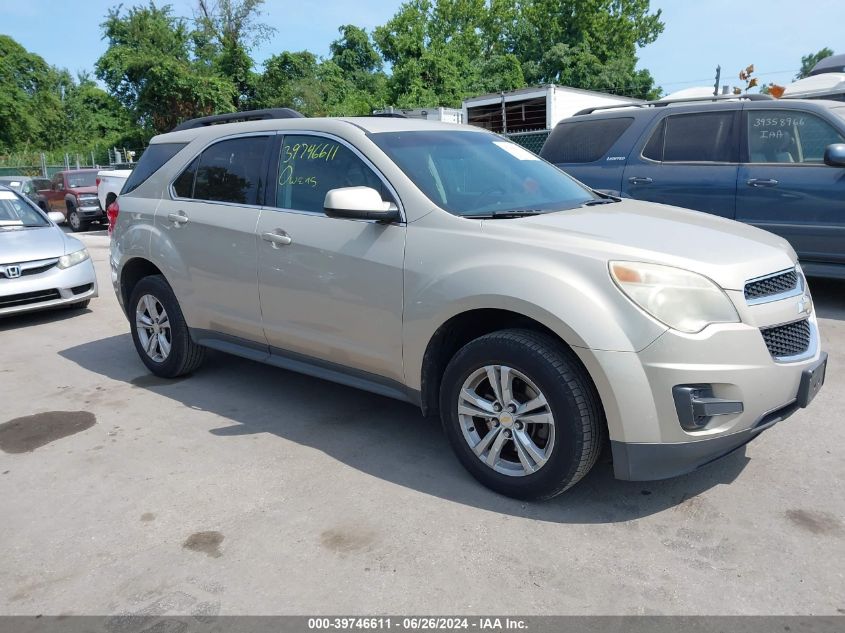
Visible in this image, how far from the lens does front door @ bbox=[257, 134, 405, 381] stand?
12.0ft

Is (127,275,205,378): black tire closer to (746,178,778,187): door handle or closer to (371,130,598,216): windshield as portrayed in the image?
(371,130,598,216): windshield

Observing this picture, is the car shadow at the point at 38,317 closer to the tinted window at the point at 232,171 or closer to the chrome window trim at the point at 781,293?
the tinted window at the point at 232,171

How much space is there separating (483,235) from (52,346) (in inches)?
198

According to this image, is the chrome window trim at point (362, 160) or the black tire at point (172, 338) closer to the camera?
the chrome window trim at point (362, 160)

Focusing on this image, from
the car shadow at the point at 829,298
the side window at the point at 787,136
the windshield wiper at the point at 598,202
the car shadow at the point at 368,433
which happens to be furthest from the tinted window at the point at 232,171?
the car shadow at the point at 829,298

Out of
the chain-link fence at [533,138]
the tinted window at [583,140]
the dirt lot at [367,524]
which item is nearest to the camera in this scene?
the dirt lot at [367,524]

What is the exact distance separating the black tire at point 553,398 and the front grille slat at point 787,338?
0.77 m

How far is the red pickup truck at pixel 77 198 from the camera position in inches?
723

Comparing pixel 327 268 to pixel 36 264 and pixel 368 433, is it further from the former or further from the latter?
pixel 36 264

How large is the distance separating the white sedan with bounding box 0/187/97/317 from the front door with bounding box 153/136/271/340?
3.03 m

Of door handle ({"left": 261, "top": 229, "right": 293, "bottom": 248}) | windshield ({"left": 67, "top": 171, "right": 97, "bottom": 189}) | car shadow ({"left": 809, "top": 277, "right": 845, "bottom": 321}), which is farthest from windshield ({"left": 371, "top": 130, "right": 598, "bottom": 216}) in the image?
windshield ({"left": 67, "top": 171, "right": 97, "bottom": 189})

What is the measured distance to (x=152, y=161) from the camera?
5398 mm

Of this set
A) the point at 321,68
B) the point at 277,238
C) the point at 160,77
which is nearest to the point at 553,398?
the point at 277,238

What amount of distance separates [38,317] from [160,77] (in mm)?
24290
